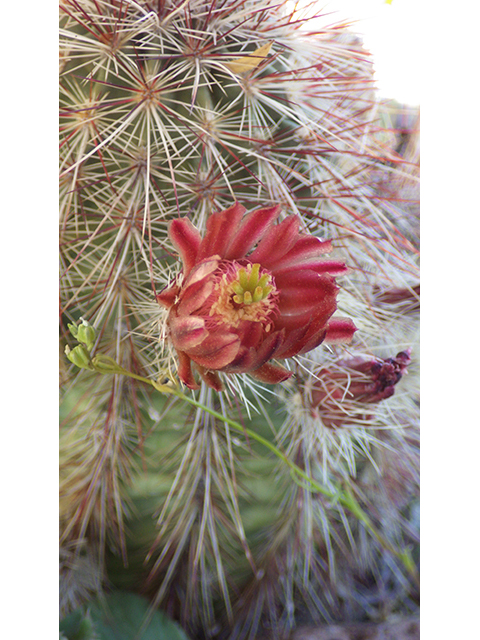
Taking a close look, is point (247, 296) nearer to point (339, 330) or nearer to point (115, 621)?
point (339, 330)

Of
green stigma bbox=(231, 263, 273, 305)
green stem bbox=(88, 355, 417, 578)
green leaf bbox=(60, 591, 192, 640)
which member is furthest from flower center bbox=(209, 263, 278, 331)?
green leaf bbox=(60, 591, 192, 640)

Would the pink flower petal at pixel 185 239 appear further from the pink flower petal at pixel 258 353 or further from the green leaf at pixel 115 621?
the green leaf at pixel 115 621

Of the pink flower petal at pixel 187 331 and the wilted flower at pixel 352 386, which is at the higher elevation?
the pink flower petal at pixel 187 331

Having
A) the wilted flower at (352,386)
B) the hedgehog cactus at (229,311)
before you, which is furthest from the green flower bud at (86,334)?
the wilted flower at (352,386)

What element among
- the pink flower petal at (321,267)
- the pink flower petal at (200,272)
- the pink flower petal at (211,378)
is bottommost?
the pink flower petal at (211,378)

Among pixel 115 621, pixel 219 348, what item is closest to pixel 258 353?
pixel 219 348
